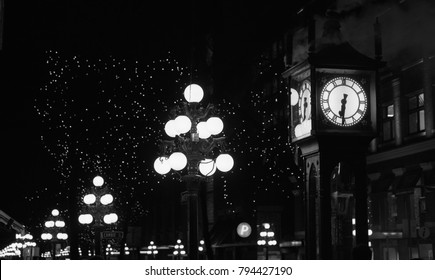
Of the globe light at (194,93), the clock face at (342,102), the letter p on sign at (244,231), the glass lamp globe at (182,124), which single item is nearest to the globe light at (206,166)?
the glass lamp globe at (182,124)

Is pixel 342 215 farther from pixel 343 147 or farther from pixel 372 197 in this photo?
pixel 372 197

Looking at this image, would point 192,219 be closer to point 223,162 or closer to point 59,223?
point 223,162

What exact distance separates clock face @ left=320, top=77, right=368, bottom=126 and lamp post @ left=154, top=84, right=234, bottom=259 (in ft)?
12.7

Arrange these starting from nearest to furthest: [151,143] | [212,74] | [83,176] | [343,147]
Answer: [343,147] < [151,143] < [83,176] < [212,74]

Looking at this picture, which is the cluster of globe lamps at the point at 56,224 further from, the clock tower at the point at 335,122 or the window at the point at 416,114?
the clock tower at the point at 335,122

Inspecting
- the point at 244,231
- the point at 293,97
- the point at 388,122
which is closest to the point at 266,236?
the point at 388,122

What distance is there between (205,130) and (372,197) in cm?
2026

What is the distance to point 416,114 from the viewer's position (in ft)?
94.0

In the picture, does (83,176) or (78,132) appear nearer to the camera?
(78,132)

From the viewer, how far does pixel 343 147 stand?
8641mm

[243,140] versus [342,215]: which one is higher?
[243,140]

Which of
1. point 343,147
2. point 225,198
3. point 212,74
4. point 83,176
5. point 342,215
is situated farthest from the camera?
point 212,74
